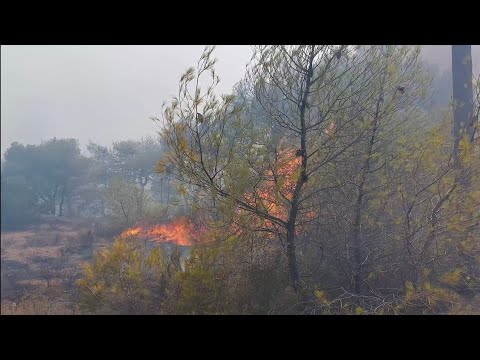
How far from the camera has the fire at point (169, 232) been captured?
534cm

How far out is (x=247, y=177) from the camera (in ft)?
14.7

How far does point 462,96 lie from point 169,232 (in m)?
4.96

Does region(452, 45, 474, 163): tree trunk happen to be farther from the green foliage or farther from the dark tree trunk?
the green foliage

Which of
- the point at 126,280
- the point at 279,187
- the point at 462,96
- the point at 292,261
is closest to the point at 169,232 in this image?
the point at 126,280

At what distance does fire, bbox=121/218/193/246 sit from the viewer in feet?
17.5

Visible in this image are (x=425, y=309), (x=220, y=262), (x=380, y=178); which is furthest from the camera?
(x=380, y=178)

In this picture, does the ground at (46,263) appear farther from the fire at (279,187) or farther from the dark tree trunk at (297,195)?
the dark tree trunk at (297,195)

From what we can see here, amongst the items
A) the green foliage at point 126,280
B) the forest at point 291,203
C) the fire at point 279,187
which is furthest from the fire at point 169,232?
the fire at point 279,187

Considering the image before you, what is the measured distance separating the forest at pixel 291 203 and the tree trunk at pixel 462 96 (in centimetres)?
5

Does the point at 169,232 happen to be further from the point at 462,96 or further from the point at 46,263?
the point at 462,96
